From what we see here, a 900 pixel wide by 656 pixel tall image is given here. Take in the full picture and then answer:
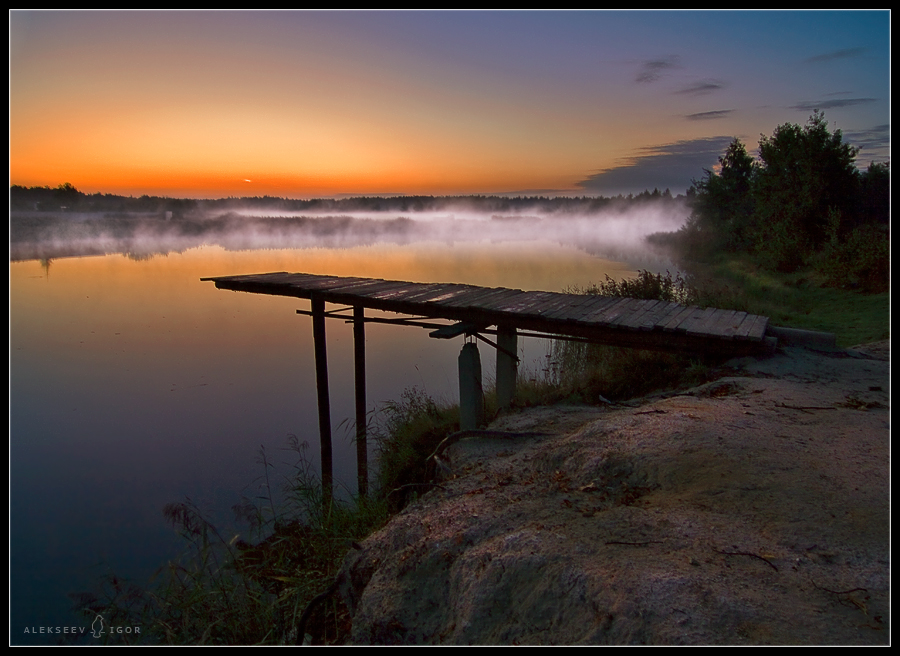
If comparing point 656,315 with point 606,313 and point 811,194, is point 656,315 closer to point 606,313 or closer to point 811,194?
point 606,313

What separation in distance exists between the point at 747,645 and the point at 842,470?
199 centimetres

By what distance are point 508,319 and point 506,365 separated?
81 centimetres

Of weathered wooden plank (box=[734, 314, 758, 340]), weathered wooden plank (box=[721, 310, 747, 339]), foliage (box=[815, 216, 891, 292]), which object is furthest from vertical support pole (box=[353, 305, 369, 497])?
foliage (box=[815, 216, 891, 292])

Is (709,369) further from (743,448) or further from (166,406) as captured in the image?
(166,406)

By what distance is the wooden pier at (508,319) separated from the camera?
608cm

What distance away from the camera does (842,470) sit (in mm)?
3674

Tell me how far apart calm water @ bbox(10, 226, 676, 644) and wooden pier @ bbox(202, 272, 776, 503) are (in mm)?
2338

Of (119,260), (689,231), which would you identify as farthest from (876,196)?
(119,260)

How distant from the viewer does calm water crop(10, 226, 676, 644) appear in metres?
7.25

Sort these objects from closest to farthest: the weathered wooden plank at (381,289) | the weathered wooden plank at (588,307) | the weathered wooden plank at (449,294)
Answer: the weathered wooden plank at (588,307) < the weathered wooden plank at (449,294) < the weathered wooden plank at (381,289)

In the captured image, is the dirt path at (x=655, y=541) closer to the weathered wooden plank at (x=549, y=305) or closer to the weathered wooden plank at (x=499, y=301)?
the weathered wooden plank at (x=549, y=305)

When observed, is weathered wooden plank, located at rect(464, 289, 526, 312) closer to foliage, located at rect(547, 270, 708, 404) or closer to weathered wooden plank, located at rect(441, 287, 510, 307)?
weathered wooden plank, located at rect(441, 287, 510, 307)

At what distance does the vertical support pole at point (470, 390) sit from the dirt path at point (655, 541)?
80.1 inches
